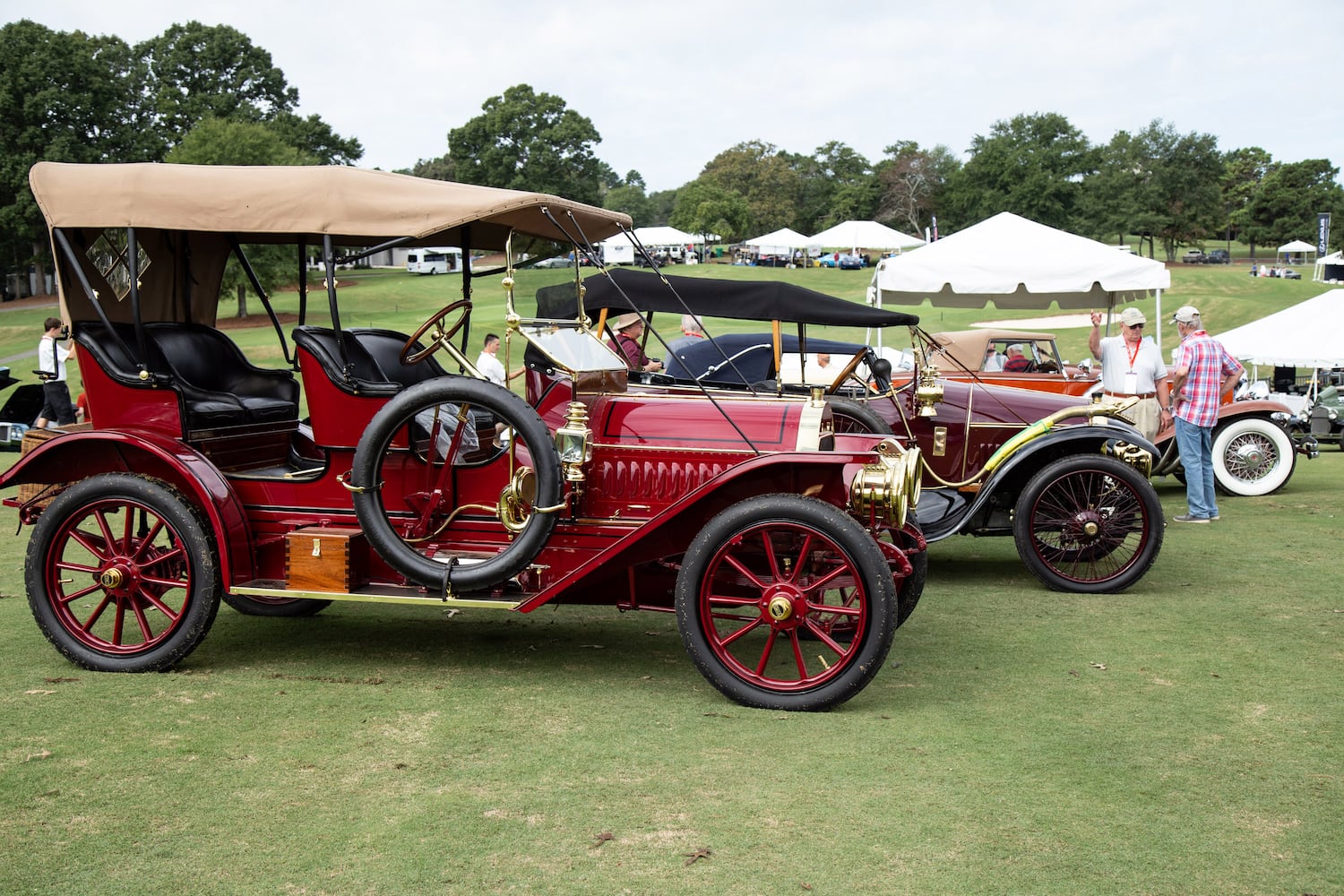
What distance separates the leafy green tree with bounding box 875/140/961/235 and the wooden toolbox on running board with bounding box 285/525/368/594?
2836 inches

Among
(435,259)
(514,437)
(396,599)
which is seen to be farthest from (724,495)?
(435,259)

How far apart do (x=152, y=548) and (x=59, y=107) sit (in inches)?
1936

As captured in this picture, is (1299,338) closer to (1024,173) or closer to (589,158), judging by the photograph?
(1024,173)

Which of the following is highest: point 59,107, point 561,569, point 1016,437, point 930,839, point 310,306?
point 59,107

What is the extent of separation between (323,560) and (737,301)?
4.10 meters

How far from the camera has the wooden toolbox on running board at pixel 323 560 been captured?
195 inches

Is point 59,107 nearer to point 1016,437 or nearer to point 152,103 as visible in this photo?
point 152,103

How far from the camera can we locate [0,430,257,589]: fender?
4.97 m

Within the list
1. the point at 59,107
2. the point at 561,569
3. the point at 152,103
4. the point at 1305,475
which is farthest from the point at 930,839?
the point at 152,103

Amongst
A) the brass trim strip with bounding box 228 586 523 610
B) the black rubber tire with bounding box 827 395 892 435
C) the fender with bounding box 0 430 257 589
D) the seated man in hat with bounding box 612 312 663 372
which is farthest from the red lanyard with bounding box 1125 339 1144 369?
the fender with bounding box 0 430 257 589

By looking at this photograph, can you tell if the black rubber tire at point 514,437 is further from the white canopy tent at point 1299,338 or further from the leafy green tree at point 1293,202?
the leafy green tree at point 1293,202

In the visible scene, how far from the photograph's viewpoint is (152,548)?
5.20m

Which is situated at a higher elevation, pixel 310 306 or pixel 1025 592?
pixel 310 306

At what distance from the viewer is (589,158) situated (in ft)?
234
